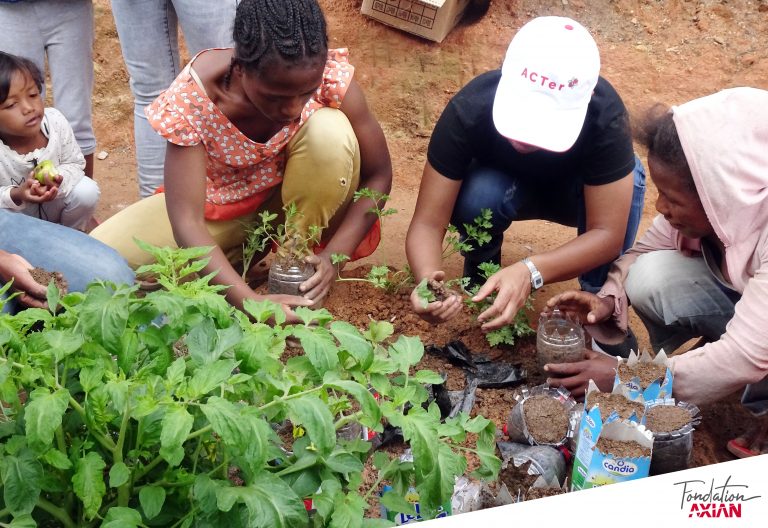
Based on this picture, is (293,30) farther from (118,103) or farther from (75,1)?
(118,103)

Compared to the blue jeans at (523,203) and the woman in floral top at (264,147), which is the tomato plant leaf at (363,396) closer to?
the woman in floral top at (264,147)

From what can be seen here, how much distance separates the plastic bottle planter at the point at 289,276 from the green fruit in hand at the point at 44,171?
995mm

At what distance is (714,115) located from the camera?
242cm

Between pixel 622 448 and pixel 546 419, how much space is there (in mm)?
341

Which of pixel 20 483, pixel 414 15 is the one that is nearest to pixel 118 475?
pixel 20 483

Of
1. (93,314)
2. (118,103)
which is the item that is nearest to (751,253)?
(93,314)

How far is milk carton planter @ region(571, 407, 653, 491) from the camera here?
2.19m

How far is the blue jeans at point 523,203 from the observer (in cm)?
314

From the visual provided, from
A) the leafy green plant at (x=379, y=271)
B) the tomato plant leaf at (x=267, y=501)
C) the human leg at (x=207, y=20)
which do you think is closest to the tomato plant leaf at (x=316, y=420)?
the tomato plant leaf at (x=267, y=501)

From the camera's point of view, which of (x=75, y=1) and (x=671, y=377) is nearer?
(x=671, y=377)

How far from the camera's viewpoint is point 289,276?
307 centimetres

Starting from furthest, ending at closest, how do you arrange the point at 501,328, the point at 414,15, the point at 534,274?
1. the point at 414,15
2. the point at 501,328
3. the point at 534,274

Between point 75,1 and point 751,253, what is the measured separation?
2874 millimetres

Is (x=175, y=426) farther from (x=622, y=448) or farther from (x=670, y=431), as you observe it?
(x=670, y=431)
